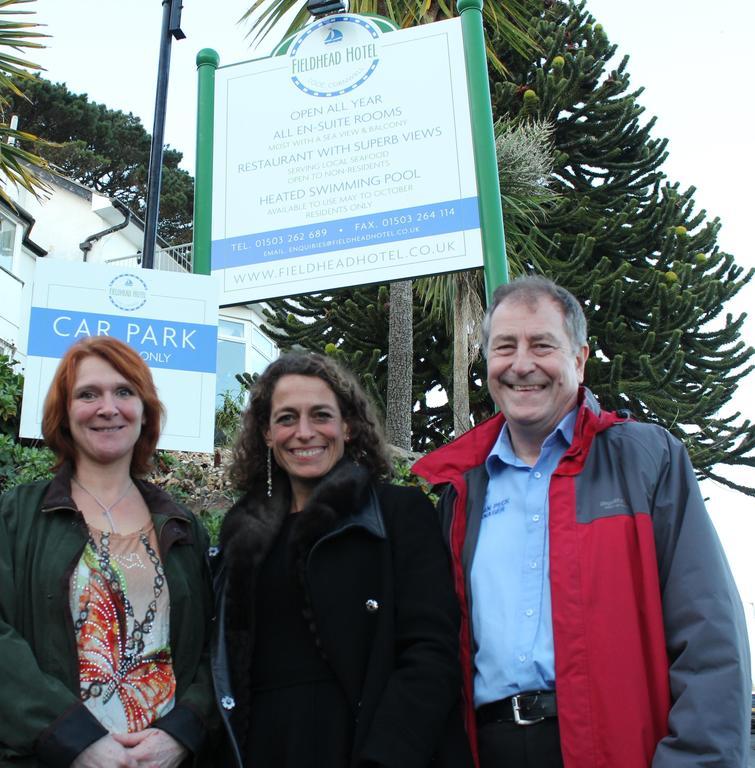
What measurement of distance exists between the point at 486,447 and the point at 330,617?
723mm

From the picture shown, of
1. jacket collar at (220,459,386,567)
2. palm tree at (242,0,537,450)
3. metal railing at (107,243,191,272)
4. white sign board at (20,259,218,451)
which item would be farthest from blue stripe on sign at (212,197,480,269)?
metal railing at (107,243,191,272)

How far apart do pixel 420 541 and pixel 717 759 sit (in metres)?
0.93

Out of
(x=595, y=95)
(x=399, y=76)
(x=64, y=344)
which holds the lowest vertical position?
(x=64, y=344)

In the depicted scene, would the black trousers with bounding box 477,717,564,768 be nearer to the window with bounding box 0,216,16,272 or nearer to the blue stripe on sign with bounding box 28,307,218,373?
the blue stripe on sign with bounding box 28,307,218,373

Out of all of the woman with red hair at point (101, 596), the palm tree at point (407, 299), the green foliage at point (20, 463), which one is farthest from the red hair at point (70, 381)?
Answer: the palm tree at point (407, 299)

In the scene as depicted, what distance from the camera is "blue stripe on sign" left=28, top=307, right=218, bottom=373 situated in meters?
4.59

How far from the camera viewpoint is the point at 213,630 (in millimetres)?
2602

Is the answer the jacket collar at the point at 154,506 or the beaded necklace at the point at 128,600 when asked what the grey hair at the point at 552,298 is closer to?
the jacket collar at the point at 154,506

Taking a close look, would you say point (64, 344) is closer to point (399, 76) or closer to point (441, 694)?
point (399, 76)

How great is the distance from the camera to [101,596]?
7.91 ft

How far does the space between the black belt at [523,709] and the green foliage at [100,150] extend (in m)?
34.7

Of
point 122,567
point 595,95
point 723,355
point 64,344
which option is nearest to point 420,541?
point 122,567

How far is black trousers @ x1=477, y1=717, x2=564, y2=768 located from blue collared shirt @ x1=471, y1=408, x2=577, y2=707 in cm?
8

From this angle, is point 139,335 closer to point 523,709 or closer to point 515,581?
point 515,581
